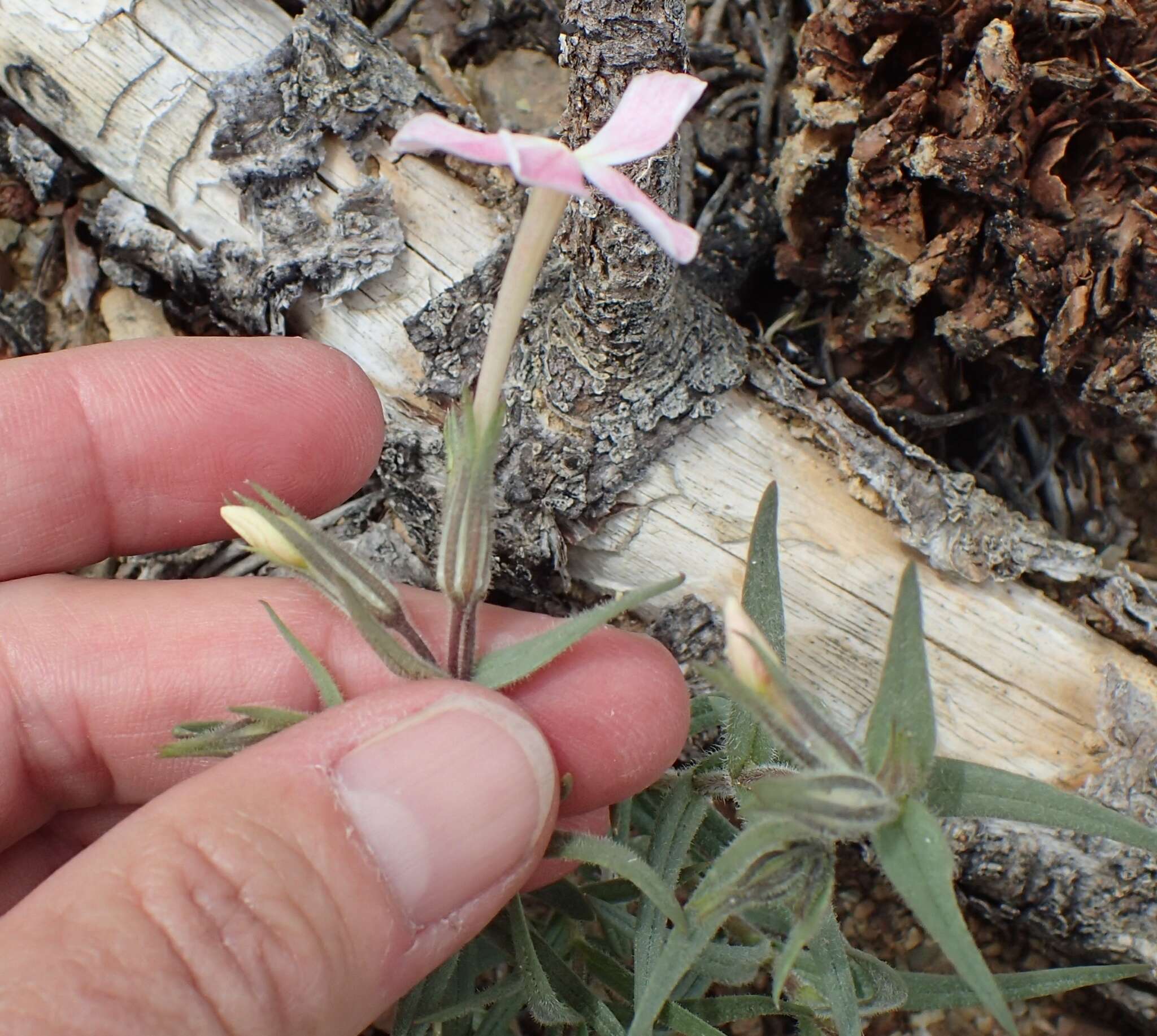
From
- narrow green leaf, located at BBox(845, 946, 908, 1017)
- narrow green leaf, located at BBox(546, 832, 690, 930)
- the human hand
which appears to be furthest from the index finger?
narrow green leaf, located at BBox(845, 946, 908, 1017)

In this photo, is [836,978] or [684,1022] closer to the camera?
[836,978]

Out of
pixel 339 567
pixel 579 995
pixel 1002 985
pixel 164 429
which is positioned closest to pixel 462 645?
pixel 339 567

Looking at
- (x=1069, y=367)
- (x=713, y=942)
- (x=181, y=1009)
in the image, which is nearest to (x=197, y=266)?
(x=181, y=1009)

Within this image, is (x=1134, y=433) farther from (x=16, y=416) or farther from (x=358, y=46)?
(x=16, y=416)

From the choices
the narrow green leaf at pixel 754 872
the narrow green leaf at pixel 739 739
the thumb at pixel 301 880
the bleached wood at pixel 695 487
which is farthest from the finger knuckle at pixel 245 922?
the bleached wood at pixel 695 487

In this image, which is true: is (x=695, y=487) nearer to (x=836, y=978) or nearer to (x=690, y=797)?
(x=690, y=797)

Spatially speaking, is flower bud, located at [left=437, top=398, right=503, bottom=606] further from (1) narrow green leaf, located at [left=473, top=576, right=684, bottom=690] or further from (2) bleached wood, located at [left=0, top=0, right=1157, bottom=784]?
(2) bleached wood, located at [left=0, top=0, right=1157, bottom=784]
